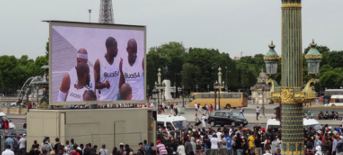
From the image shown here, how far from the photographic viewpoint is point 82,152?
23891 mm

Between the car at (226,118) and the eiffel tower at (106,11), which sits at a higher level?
the eiffel tower at (106,11)

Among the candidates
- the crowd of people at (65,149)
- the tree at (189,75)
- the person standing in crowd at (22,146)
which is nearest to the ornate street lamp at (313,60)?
the crowd of people at (65,149)

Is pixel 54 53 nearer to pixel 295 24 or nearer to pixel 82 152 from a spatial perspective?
pixel 82 152

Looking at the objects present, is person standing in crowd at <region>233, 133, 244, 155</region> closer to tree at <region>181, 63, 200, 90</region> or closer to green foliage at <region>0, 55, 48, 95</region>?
tree at <region>181, 63, 200, 90</region>

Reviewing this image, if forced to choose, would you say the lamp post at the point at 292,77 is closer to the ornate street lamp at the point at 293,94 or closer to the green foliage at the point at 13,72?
the ornate street lamp at the point at 293,94

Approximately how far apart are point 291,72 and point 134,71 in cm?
1520

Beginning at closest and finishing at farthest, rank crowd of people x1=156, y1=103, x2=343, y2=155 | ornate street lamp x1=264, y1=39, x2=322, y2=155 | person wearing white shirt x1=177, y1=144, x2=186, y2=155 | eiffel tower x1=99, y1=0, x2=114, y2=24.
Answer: ornate street lamp x1=264, y1=39, x2=322, y2=155, person wearing white shirt x1=177, y1=144, x2=186, y2=155, crowd of people x1=156, y1=103, x2=343, y2=155, eiffel tower x1=99, y1=0, x2=114, y2=24

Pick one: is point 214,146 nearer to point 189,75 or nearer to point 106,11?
point 189,75

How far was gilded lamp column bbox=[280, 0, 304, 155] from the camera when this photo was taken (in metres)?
17.2

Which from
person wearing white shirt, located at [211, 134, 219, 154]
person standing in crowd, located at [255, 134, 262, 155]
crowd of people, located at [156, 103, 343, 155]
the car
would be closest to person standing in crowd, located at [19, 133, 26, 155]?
crowd of people, located at [156, 103, 343, 155]

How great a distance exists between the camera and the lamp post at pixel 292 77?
17172mm

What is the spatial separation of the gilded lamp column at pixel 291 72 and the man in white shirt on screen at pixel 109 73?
14.0 meters

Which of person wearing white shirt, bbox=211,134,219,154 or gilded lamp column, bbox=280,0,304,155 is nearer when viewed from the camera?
gilded lamp column, bbox=280,0,304,155

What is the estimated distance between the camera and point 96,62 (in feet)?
99.1
